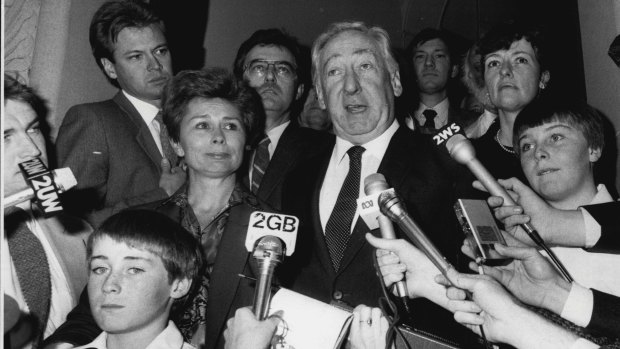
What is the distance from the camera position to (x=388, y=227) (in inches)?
66.6

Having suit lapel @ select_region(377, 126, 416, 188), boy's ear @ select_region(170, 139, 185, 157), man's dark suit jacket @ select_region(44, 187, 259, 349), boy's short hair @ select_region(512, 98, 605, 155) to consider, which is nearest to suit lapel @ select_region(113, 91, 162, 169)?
boy's ear @ select_region(170, 139, 185, 157)

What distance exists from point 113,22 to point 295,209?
4.82 feet

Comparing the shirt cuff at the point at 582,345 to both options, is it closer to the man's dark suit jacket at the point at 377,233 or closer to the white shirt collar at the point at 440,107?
the man's dark suit jacket at the point at 377,233

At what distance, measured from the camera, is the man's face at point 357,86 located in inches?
96.1

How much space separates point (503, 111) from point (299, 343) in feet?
6.81

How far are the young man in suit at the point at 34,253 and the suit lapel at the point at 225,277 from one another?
502 millimetres

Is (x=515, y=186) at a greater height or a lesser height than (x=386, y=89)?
lesser

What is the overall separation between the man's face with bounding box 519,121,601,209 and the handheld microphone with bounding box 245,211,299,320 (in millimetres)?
1229

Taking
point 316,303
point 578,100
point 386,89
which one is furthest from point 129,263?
point 578,100

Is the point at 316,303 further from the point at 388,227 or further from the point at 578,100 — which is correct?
the point at 578,100

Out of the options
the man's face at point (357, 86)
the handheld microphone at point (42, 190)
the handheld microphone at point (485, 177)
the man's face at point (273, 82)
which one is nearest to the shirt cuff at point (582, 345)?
the handheld microphone at point (485, 177)

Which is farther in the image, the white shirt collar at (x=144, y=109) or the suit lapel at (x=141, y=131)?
the white shirt collar at (x=144, y=109)

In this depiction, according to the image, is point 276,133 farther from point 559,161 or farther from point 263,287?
point 263,287

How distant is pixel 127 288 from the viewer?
74.0 inches
